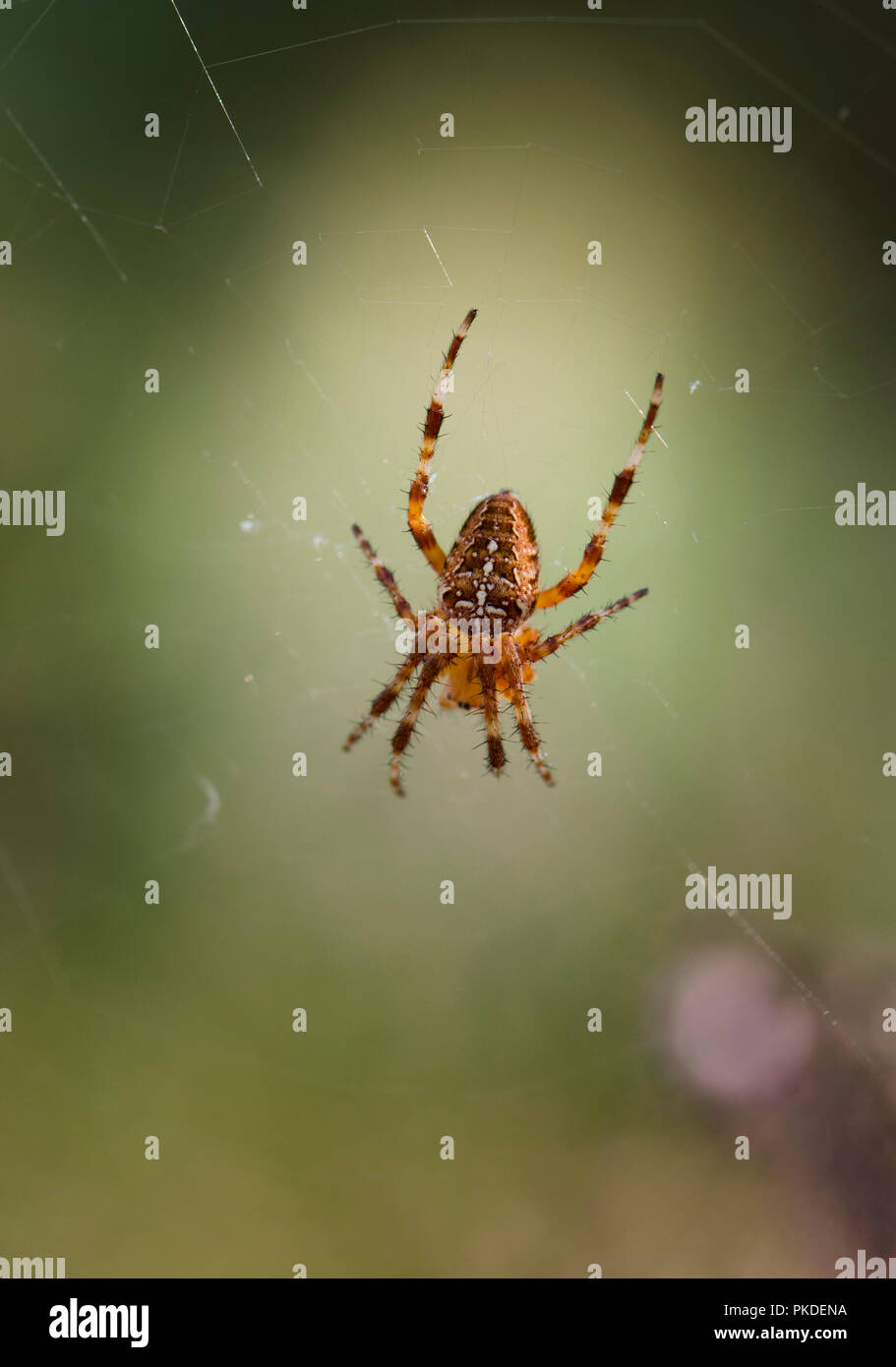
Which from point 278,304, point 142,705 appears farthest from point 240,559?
point 278,304

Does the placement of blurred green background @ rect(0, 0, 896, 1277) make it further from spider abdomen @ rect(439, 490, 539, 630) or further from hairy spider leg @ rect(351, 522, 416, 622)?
spider abdomen @ rect(439, 490, 539, 630)

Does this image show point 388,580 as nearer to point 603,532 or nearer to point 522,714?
point 522,714

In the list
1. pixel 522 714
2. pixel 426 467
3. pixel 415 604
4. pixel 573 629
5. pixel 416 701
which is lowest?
pixel 522 714

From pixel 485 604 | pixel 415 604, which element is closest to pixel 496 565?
pixel 485 604

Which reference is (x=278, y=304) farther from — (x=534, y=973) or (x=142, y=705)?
(x=534, y=973)

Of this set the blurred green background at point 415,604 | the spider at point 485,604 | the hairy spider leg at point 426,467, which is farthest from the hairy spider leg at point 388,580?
the blurred green background at point 415,604

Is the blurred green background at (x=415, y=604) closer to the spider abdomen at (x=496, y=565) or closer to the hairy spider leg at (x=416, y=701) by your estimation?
the hairy spider leg at (x=416, y=701)
